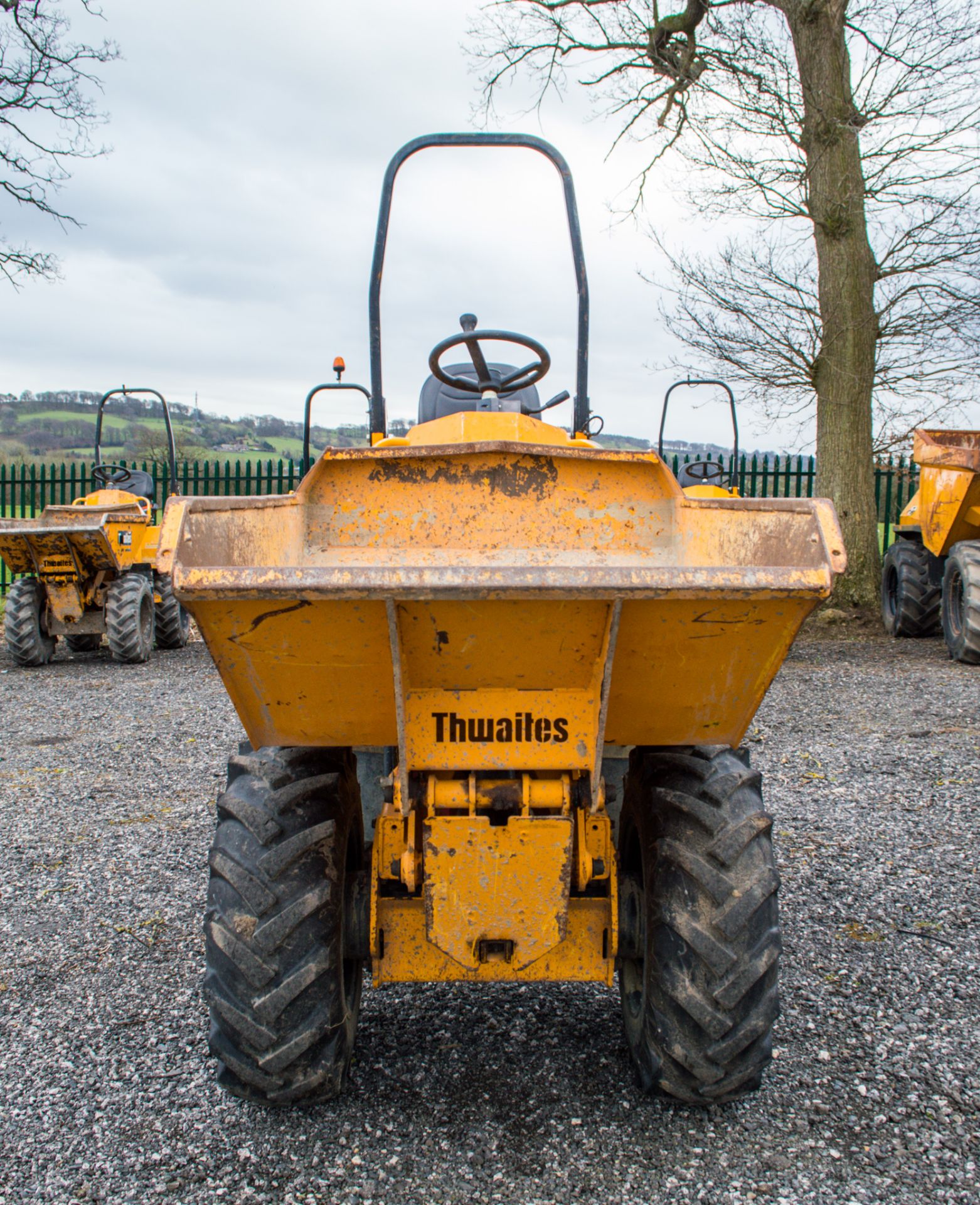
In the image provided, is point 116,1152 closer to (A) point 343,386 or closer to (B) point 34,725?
(A) point 343,386

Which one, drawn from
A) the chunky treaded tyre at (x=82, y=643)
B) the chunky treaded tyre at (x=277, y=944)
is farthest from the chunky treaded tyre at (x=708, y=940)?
the chunky treaded tyre at (x=82, y=643)

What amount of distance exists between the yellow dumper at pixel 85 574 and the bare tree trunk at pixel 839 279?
6.81 m

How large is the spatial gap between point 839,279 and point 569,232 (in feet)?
25.9

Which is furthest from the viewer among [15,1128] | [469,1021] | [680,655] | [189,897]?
[189,897]

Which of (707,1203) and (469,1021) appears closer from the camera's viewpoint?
(707,1203)

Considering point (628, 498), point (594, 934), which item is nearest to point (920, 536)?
point (628, 498)

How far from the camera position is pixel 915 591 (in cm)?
940

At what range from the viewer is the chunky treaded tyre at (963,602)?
801 cm

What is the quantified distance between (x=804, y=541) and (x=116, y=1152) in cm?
208

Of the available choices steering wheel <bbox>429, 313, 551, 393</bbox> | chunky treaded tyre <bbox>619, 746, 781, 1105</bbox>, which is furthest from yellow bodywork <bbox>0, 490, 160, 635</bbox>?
chunky treaded tyre <bbox>619, 746, 781, 1105</bbox>

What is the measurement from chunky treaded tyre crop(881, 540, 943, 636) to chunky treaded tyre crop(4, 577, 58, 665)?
8.24m

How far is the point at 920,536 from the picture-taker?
31.9 ft

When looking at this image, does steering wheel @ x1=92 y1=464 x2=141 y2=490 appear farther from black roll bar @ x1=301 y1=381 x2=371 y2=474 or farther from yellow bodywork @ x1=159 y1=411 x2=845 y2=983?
yellow bodywork @ x1=159 y1=411 x2=845 y2=983

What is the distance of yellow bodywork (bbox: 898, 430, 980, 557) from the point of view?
8.15 metres
